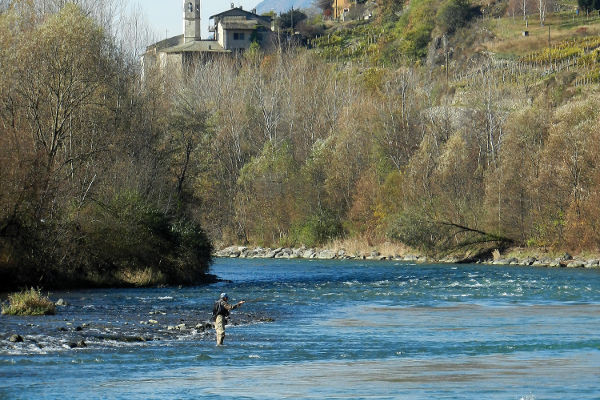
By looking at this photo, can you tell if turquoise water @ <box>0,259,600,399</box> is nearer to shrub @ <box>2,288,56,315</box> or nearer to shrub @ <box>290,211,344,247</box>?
shrub @ <box>2,288,56,315</box>

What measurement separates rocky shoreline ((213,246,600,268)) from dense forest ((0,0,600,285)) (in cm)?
144

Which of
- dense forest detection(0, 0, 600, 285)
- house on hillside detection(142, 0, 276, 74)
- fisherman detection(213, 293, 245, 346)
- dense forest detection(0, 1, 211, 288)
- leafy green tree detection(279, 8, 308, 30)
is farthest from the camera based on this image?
leafy green tree detection(279, 8, 308, 30)

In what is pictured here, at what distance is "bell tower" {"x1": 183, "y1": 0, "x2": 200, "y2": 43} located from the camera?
144 metres

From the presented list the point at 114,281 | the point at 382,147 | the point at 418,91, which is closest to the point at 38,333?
the point at 114,281

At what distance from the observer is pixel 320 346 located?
2777 centimetres

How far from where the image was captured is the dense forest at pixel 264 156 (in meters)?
45.2

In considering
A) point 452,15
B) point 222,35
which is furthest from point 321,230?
point 452,15

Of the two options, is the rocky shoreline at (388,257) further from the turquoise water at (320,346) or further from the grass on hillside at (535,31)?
the grass on hillside at (535,31)

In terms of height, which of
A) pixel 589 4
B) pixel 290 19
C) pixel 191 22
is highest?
pixel 290 19

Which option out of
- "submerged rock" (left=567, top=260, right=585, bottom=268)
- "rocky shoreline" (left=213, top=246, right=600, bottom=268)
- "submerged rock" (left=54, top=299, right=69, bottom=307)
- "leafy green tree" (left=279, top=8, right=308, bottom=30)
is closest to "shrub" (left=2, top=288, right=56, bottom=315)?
"submerged rock" (left=54, top=299, right=69, bottom=307)

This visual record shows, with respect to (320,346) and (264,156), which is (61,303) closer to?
(320,346)

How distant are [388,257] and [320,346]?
149 ft

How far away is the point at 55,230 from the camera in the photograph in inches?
1662

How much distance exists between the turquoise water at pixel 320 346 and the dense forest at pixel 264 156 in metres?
3.50
